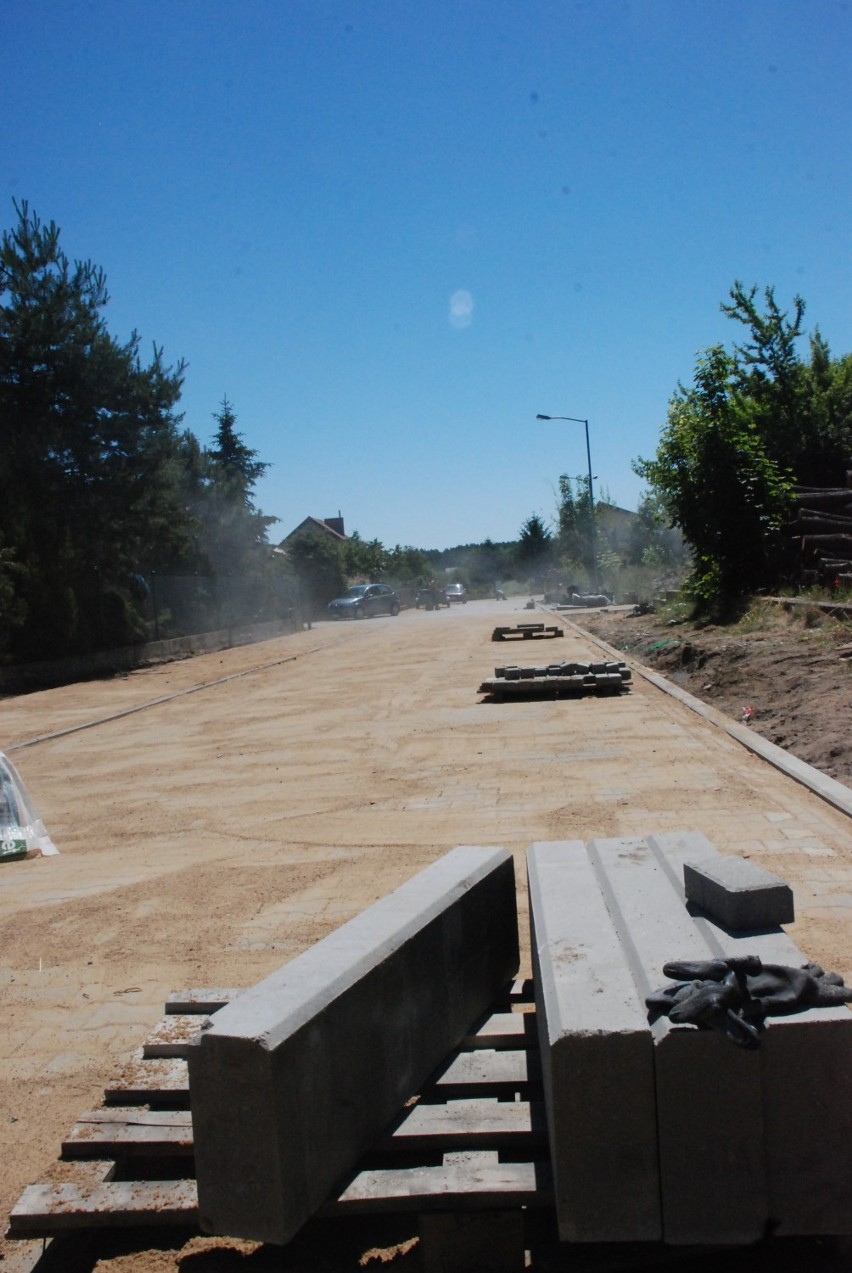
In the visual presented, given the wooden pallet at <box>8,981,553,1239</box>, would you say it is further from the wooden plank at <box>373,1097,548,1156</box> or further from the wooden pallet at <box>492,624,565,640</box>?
the wooden pallet at <box>492,624,565,640</box>

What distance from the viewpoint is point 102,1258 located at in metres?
2.83

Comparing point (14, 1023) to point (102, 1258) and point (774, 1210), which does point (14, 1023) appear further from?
point (774, 1210)

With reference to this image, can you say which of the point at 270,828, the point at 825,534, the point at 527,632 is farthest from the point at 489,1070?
the point at 527,632

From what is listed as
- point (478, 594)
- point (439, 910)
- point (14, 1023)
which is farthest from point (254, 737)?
point (478, 594)

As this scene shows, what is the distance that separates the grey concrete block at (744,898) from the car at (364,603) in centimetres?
4909

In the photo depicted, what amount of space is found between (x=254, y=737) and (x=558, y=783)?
196 inches

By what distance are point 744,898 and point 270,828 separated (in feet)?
16.7

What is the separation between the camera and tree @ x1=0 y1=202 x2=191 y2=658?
22.8m

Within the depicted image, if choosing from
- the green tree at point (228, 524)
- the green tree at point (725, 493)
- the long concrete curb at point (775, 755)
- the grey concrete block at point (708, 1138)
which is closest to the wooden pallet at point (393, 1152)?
the grey concrete block at point (708, 1138)

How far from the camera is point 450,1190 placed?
2.53m

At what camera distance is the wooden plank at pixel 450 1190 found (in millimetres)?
2512

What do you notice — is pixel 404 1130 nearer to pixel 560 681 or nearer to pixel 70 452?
pixel 560 681

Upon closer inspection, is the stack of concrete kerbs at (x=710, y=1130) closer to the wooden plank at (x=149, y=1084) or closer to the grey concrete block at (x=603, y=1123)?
the grey concrete block at (x=603, y=1123)

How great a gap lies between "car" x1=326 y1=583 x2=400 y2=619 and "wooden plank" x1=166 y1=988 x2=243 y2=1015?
1901 inches
